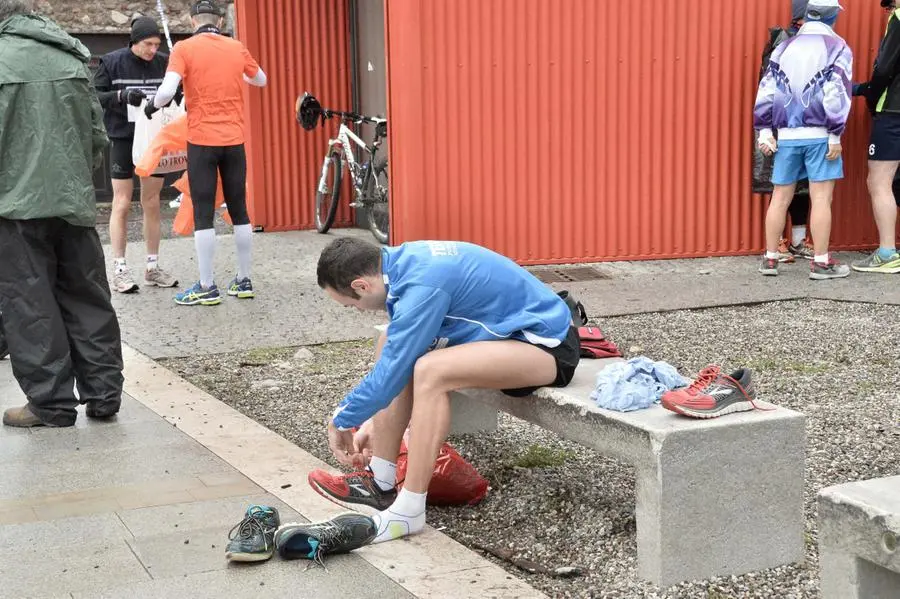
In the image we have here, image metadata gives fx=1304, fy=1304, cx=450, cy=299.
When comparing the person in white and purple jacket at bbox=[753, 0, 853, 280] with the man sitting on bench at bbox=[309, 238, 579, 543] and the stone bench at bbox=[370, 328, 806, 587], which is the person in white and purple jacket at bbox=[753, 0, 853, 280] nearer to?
the man sitting on bench at bbox=[309, 238, 579, 543]

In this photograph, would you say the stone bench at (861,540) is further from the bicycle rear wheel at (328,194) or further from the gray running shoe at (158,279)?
the bicycle rear wheel at (328,194)

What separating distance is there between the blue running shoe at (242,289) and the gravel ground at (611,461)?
1.55 metres

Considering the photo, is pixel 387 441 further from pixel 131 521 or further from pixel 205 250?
pixel 205 250

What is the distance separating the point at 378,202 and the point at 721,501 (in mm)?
7357

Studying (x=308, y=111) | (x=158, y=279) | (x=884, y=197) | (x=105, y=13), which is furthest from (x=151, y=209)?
(x=105, y=13)

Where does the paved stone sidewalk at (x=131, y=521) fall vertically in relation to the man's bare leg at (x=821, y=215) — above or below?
below

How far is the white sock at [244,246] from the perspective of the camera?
8680 millimetres

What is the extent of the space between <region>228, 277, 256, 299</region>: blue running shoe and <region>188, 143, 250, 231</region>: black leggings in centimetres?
45

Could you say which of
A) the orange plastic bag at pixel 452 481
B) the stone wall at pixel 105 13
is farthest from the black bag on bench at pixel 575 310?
the stone wall at pixel 105 13

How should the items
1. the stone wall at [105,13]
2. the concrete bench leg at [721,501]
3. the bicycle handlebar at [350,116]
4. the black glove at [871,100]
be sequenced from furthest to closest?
the stone wall at [105,13] < the bicycle handlebar at [350,116] < the black glove at [871,100] < the concrete bench leg at [721,501]

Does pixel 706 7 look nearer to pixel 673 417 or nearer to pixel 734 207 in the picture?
pixel 734 207

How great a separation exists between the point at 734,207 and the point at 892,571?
23.4ft

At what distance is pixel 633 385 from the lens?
163 inches

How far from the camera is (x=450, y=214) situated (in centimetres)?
960
